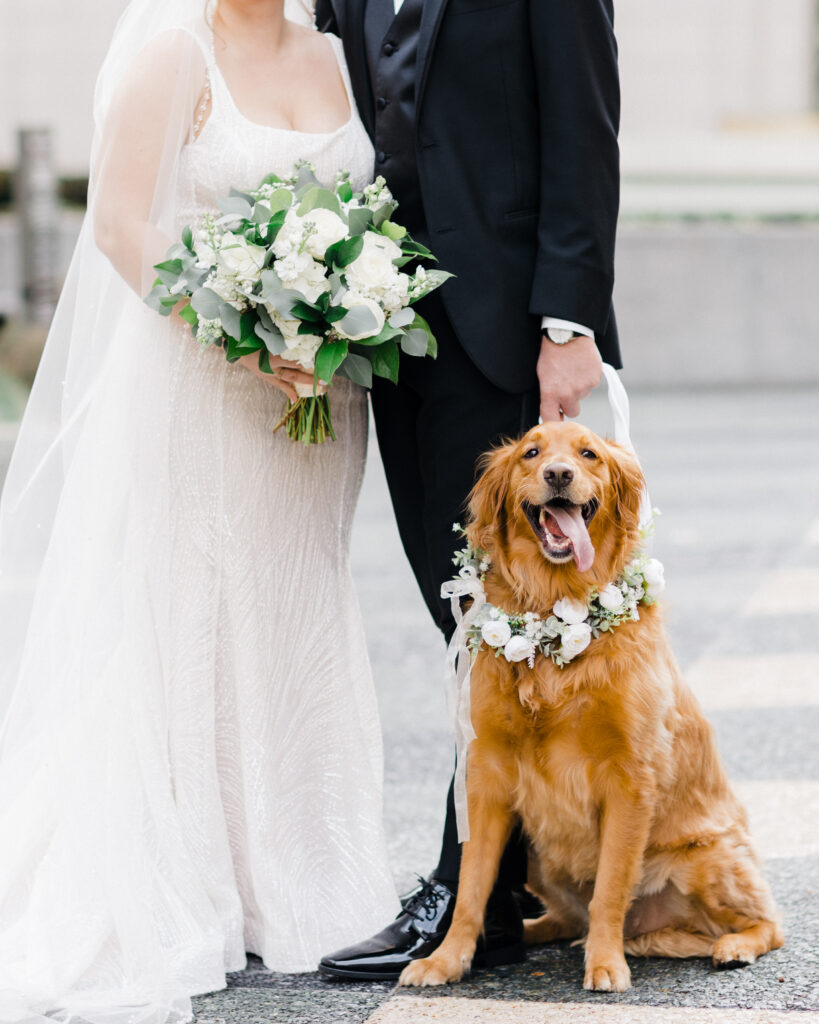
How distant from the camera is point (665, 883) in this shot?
3.14 m

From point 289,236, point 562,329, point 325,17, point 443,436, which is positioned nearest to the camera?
point 289,236

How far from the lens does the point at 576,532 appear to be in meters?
3.00

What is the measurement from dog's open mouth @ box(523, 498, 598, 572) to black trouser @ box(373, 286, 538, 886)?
24 centimetres

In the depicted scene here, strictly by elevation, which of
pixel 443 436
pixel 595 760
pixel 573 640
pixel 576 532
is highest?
pixel 443 436

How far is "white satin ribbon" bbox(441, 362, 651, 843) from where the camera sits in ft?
10.1

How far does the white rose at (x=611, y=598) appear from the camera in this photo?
302 centimetres

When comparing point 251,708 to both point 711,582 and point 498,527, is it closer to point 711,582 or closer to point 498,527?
point 498,527

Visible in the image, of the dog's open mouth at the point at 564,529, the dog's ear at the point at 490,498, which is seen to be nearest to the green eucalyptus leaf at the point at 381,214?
the dog's ear at the point at 490,498

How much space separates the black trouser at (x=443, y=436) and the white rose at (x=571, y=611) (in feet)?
1.13

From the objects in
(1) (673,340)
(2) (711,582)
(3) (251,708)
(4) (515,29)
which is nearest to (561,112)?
(4) (515,29)

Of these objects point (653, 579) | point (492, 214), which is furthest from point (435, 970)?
point (492, 214)

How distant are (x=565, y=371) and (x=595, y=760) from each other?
2.85 feet

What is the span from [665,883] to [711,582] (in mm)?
4452

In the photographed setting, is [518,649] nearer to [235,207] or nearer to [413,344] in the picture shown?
[413,344]
